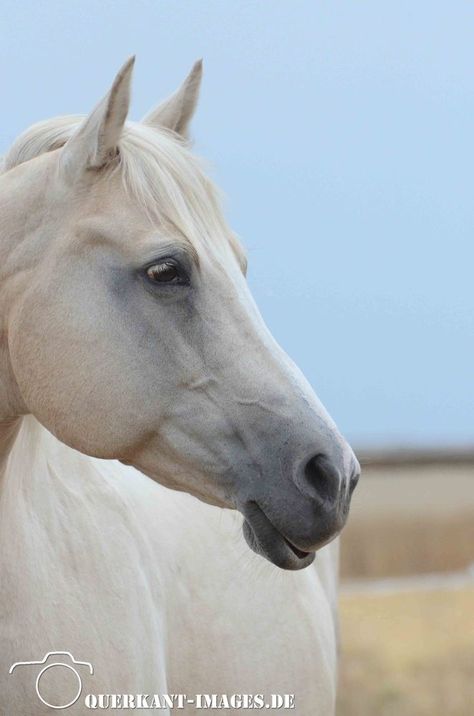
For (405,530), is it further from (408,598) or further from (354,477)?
(354,477)

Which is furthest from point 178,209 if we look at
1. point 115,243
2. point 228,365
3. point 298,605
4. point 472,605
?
point 472,605

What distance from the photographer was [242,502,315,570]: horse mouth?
232 centimetres

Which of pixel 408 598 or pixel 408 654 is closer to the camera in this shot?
pixel 408 654

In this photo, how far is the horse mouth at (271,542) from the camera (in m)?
2.32

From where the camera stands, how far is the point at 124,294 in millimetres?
2389

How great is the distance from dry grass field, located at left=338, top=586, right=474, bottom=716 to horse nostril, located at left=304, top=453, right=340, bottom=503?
4.54 meters

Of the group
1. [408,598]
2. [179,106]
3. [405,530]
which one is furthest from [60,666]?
[405,530]

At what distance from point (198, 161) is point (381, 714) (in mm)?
4732

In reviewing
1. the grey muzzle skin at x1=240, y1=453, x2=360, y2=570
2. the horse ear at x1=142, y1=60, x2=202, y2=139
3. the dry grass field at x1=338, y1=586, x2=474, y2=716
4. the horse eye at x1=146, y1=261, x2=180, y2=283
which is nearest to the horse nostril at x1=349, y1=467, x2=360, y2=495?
the grey muzzle skin at x1=240, y1=453, x2=360, y2=570

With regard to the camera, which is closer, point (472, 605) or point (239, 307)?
point (239, 307)

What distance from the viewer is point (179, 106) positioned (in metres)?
2.81

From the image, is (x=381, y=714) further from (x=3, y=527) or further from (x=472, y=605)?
(x=3, y=527)

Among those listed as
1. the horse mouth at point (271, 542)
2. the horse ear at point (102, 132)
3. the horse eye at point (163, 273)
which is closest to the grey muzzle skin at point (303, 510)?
the horse mouth at point (271, 542)

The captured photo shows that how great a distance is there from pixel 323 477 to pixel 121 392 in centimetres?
47
